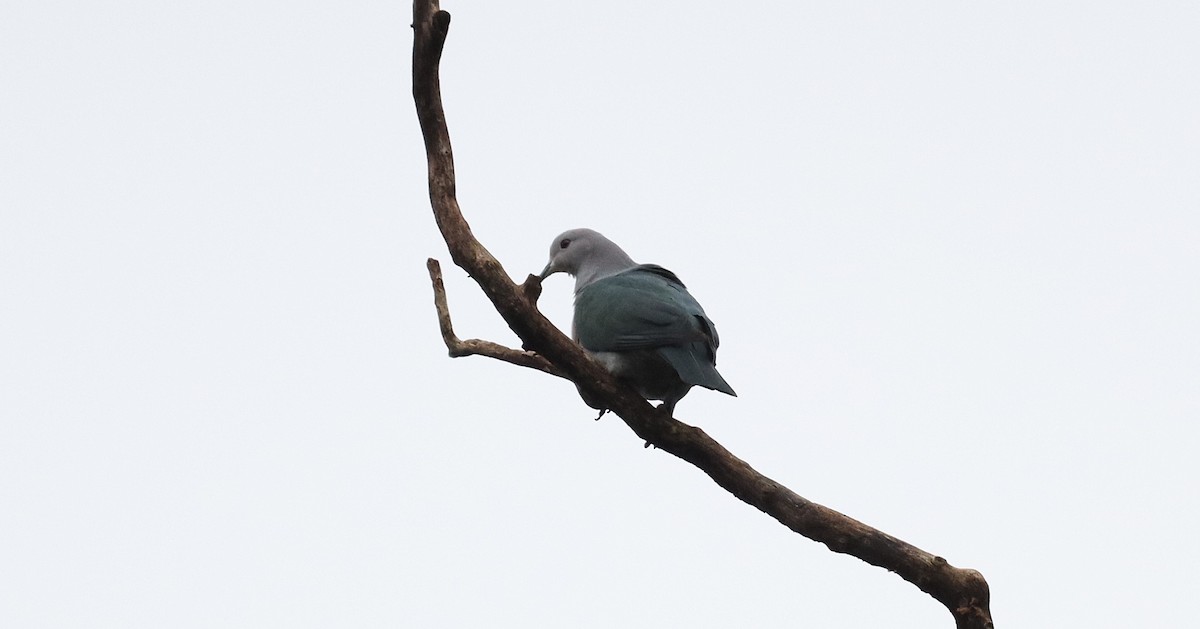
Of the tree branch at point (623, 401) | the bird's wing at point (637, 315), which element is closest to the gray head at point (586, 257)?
the bird's wing at point (637, 315)

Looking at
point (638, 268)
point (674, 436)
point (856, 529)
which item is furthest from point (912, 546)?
point (638, 268)

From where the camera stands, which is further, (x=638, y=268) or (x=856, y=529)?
(x=638, y=268)

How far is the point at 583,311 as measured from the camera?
5672 millimetres

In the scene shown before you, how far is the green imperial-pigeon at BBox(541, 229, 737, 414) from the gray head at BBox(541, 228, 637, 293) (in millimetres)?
430

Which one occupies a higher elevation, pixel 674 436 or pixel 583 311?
pixel 583 311

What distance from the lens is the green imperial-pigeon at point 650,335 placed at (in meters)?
5.20

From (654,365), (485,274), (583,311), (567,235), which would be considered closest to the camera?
(485,274)

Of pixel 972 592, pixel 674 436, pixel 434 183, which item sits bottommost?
pixel 972 592

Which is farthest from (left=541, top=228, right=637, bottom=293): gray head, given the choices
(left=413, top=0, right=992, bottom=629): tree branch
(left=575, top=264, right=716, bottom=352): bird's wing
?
(left=413, top=0, right=992, bottom=629): tree branch

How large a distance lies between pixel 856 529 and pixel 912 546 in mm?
244

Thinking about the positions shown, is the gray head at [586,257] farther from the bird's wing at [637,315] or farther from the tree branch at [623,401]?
the tree branch at [623,401]

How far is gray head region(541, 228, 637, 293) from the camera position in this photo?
20.7 ft

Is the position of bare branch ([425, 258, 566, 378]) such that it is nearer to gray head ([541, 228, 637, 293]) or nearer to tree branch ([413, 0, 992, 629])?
gray head ([541, 228, 637, 293])

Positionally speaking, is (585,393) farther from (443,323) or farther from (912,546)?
(912,546)
